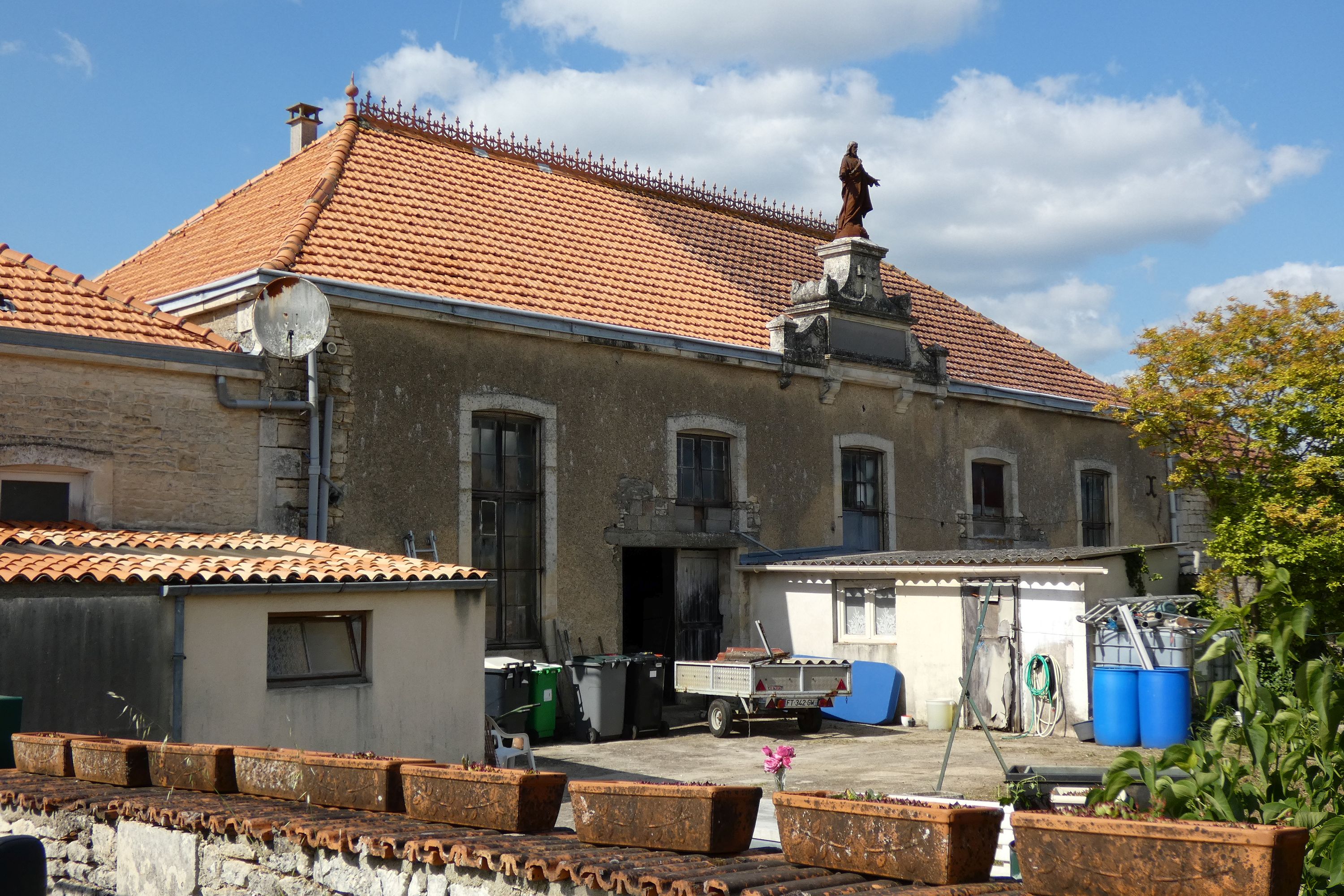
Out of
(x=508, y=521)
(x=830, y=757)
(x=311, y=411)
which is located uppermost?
(x=311, y=411)

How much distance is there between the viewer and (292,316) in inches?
496

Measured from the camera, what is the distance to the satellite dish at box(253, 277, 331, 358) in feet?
41.1

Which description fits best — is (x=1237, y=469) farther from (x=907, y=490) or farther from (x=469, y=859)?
(x=469, y=859)

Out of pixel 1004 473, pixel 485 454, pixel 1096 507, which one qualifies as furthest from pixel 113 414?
pixel 1096 507

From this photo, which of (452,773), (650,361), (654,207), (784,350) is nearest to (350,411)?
(650,361)

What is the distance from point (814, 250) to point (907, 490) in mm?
5646

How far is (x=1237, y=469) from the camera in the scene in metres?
17.2

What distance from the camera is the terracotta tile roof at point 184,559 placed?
887cm

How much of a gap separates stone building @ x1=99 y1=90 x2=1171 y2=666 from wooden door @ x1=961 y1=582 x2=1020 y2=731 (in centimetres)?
301

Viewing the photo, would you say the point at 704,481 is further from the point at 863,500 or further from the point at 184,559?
the point at 184,559

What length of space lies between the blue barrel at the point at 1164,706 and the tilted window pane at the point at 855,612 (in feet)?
13.1

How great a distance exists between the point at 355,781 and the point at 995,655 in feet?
40.2

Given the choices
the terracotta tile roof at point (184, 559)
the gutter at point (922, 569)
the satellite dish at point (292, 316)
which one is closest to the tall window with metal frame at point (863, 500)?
the gutter at point (922, 569)

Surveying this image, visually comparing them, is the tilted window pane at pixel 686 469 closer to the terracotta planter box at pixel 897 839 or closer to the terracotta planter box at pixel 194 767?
the terracotta planter box at pixel 194 767
